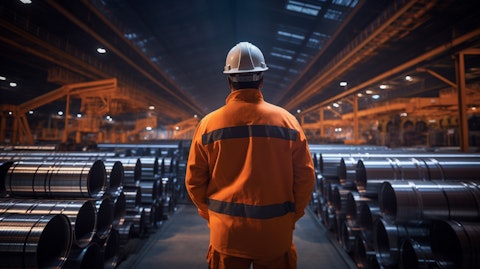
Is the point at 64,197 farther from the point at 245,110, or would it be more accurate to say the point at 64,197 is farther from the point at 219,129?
the point at 245,110

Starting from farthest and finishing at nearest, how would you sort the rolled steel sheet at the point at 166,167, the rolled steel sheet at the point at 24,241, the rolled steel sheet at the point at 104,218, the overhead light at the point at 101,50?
the overhead light at the point at 101,50
the rolled steel sheet at the point at 166,167
the rolled steel sheet at the point at 104,218
the rolled steel sheet at the point at 24,241

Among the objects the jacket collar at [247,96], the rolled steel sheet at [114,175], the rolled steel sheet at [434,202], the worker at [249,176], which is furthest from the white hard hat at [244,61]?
the rolled steel sheet at [114,175]

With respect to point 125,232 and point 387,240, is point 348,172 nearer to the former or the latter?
point 387,240

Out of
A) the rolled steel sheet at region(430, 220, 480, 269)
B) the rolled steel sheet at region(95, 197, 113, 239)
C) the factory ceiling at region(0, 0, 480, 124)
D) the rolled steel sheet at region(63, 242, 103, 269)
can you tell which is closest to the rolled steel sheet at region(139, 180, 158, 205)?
the rolled steel sheet at region(95, 197, 113, 239)

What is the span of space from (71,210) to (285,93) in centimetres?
1308

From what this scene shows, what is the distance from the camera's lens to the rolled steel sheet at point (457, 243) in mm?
1469

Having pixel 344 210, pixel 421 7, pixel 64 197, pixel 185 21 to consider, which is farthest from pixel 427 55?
pixel 185 21

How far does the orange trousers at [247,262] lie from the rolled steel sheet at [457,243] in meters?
1.12

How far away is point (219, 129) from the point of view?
1369 mm

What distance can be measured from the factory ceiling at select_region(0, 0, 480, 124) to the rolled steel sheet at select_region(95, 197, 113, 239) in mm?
4608

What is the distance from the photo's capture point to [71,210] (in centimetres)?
209

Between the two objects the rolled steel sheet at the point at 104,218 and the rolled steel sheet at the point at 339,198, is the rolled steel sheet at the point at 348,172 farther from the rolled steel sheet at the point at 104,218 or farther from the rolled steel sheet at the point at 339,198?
the rolled steel sheet at the point at 104,218

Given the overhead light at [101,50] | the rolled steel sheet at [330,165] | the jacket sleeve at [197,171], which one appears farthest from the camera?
the overhead light at [101,50]

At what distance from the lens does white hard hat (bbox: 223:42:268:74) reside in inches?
58.6
